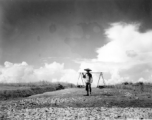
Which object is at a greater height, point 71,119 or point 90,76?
point 90,76

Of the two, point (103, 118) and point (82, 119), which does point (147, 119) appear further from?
point (82, 119)

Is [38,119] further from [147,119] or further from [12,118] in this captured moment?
[147,119]

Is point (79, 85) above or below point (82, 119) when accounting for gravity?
above

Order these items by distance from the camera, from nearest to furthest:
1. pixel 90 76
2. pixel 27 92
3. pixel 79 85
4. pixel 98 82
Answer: pixel 90 76 < pixel 27 92 < pixel 98 82 < pixel 79 85

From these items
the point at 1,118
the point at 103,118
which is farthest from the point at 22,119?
the point at 103,118

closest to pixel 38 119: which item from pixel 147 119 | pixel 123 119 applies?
pixel 123 119

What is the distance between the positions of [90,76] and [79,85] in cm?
1943

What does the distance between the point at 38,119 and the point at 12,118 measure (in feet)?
5.07

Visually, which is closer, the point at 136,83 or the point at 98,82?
the point at 98,82

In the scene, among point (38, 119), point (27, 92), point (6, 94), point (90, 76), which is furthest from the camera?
point (27, 92)

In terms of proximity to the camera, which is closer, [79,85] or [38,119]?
[38,119]

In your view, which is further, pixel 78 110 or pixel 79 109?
pixel 79 109

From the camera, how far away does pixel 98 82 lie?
36188 millimetres

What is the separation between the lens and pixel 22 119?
9633 millimetres
